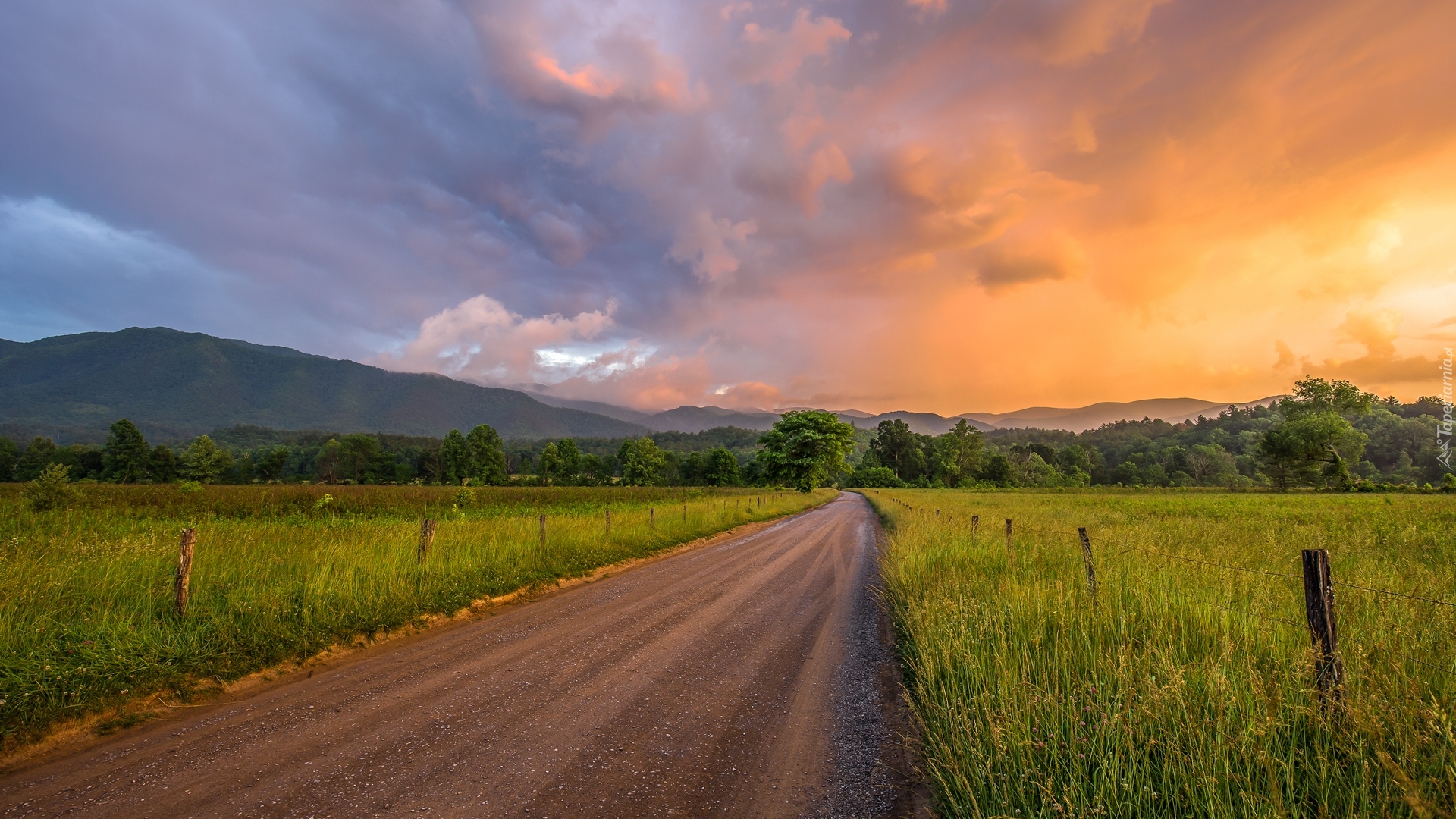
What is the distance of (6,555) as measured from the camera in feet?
22.2

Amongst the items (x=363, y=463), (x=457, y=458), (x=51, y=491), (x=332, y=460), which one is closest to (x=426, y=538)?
(x=51, y=491)

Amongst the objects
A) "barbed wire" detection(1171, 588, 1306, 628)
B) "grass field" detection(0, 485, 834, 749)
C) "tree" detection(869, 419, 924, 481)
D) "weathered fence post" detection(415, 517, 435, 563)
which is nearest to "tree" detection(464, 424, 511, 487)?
"tree" detection(869, 419, 924, 481)

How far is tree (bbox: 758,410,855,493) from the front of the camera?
47.4 m

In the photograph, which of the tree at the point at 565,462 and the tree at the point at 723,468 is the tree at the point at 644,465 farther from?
the tree at the point at 565,462

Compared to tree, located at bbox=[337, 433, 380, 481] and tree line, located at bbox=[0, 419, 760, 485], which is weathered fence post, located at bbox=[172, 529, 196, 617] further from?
tree, located at bbox=[337, 433, 380, 481]

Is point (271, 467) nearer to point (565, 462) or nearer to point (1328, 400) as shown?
point (565, 462)

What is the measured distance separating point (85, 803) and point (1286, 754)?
7.68 metres

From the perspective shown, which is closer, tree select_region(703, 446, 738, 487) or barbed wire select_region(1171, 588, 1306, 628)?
barbed wire select_region(1171, 588, 1306, 628)

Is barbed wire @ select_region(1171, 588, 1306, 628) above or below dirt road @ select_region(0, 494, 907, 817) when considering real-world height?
above

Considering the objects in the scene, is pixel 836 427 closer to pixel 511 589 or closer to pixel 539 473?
pixel 511 589

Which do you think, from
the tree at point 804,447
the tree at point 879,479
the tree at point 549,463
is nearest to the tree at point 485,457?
the tree at point 549,463

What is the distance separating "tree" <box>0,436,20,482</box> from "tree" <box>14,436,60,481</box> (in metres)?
0.55

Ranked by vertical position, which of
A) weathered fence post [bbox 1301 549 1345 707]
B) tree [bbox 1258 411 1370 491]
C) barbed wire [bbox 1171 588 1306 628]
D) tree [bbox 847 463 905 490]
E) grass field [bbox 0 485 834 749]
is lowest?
tree [bbox 847 463 905 490]

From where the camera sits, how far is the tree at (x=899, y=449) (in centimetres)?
11669
